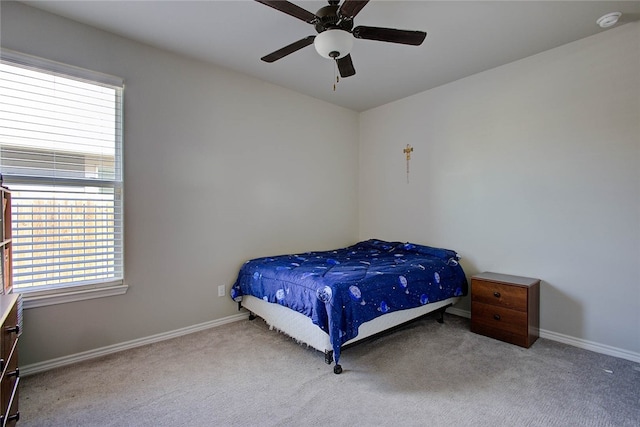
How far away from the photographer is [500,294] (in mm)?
2775

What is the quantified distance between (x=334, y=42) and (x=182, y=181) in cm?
189

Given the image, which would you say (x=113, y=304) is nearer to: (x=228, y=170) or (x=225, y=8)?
(x=228, y=170)

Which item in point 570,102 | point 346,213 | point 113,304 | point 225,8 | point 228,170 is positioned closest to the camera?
point 225,8

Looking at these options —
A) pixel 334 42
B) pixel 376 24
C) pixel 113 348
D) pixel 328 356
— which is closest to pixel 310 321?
pixel 328 356

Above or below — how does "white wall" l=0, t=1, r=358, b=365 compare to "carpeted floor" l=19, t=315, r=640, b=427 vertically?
above

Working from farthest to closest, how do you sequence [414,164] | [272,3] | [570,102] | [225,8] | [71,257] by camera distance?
[414,164]
[570,102]
[71,257]
[225,8]
[272,3]

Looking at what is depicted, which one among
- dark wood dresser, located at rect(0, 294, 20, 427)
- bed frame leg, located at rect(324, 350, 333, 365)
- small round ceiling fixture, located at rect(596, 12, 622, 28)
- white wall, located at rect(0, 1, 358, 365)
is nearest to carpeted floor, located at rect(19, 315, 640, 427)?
bed frame leg, located at rect(324, 350, 333, 365)

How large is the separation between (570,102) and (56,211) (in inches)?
171

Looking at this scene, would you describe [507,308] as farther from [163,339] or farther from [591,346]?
[163,339]

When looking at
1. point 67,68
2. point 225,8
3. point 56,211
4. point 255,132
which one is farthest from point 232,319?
point 225,8

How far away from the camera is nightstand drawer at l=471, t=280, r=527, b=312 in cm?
265

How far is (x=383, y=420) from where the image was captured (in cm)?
174

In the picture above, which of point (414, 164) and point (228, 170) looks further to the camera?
point (414, 164)

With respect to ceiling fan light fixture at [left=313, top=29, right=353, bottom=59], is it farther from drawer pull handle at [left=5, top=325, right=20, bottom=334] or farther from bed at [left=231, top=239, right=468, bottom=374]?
drawer pull handle at [left=5, top=325, right=20, bottom=334]
